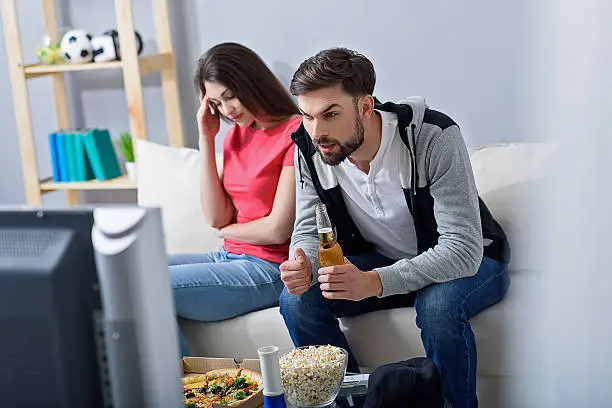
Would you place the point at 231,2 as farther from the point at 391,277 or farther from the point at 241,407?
the point at 241,407

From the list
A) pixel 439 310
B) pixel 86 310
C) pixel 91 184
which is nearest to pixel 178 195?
pixel 91 184

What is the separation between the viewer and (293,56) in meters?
3.01

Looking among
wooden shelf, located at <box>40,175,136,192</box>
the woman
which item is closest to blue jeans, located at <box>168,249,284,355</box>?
the woman

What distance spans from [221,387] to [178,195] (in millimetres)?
1062

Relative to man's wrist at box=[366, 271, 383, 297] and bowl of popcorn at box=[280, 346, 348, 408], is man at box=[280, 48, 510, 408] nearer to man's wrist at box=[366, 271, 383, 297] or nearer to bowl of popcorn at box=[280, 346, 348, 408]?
man's wrist at box=[366, 271, 383, 297]

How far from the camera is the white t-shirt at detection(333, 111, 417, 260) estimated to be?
2135 mm

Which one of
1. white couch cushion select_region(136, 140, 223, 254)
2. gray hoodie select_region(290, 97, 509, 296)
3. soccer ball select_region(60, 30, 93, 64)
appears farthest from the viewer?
soccer ball select_region(60, 30, 93, 64)

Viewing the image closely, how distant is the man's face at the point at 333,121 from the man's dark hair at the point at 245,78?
1.31 ft

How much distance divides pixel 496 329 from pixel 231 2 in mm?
Result: 1574

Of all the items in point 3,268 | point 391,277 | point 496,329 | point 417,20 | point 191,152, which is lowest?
point 496,329

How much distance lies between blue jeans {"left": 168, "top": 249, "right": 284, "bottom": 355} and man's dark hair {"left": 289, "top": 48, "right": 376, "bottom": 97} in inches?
23.1

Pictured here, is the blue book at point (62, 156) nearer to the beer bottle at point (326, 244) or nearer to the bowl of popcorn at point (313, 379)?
the beer bottle at point (326, 244)

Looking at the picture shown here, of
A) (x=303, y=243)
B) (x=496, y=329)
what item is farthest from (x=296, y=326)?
(x=496, y=329)

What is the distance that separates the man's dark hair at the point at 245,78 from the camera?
2.43 meters
